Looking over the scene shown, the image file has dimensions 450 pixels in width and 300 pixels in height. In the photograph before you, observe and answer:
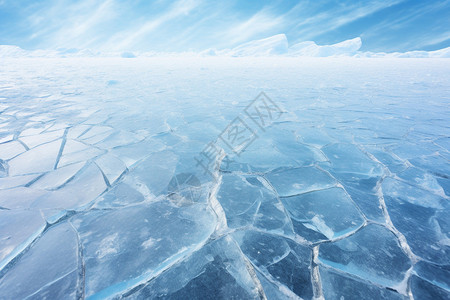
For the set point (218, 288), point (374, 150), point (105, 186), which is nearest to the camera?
point (218, 288)

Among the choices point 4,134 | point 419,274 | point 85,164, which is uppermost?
point 4,134

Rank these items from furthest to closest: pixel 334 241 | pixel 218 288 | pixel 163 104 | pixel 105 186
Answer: pixel 163 104 → pixel 105 186 → pixel 334 241 → pixel 218 288

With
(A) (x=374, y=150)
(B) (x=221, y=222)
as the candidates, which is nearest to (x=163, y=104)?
(B) (x=221, y=222)

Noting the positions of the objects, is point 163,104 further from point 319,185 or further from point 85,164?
point 319,185

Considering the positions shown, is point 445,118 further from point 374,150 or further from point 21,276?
point 21,276

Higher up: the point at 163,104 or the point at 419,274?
the point at 163,104

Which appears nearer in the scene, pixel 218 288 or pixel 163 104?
pixel 218 288

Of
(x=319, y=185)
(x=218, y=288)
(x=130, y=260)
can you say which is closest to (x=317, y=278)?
(x=218, y=288)
